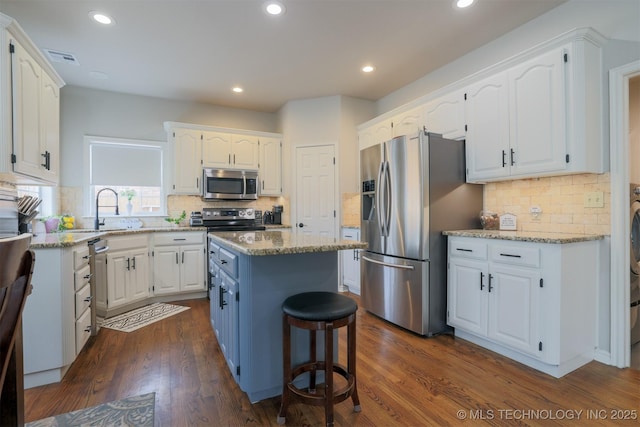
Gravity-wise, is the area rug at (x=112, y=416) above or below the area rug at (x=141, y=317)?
above

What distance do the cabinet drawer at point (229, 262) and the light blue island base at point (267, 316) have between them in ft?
0.27

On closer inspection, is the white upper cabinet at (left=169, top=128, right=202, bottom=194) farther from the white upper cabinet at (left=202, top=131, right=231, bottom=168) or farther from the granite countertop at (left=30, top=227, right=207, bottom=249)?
the granite countertop at (left=30, top=227, right=207, bottom=249)

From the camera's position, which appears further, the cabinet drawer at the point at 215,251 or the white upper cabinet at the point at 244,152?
the white upper cabinet at the point at 244,152

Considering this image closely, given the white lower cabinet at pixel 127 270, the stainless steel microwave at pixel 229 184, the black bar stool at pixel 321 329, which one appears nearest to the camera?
the black bar stool at pixel 321 329

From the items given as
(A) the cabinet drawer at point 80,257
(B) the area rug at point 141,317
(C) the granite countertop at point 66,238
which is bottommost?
(B) the area rug at point 141,317

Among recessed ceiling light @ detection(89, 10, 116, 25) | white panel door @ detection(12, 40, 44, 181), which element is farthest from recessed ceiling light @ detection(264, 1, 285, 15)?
white panel door @ detection(12, 40, 44, 181)

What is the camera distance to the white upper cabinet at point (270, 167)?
4777 mm

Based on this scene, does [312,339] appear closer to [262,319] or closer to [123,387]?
[262,319]

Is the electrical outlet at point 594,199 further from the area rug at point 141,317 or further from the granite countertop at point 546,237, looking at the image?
the area rug at point 141,317

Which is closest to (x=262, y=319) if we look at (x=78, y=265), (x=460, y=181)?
(x=78, y=265)

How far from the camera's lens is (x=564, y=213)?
2510 mm

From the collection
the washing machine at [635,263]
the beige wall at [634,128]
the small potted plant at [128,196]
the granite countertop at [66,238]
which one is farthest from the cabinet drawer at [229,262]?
the beige wall at [634,128]

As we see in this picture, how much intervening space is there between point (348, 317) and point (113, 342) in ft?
7.51

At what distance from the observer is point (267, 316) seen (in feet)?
5.95
